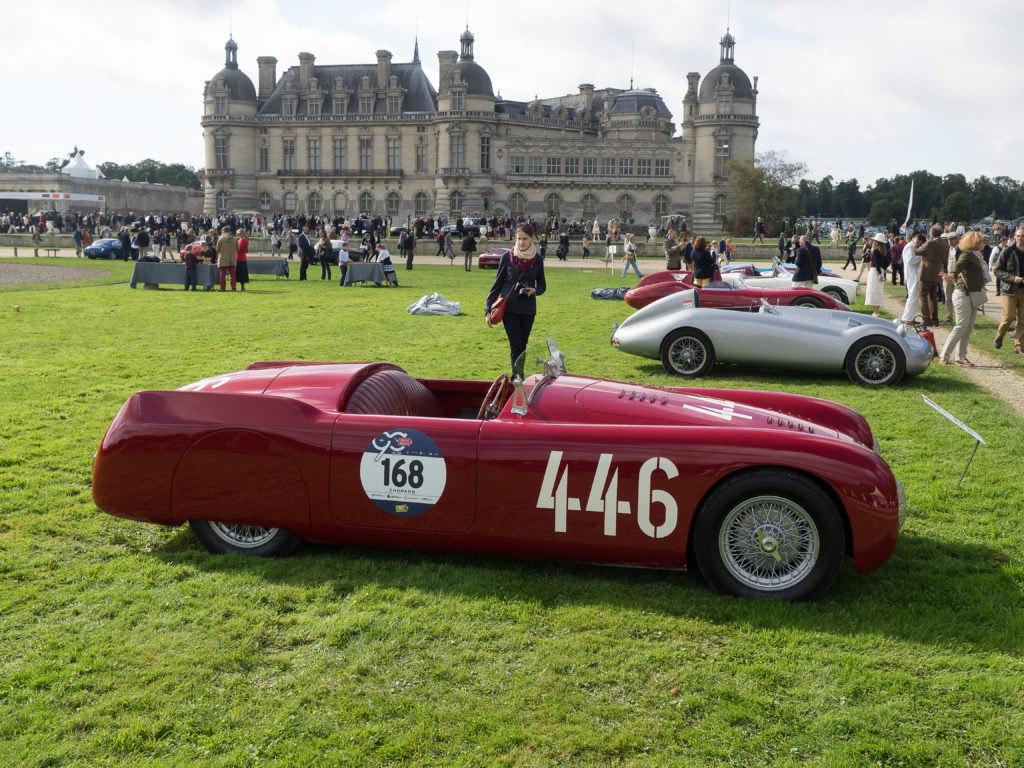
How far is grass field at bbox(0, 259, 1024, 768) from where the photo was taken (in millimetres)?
3871

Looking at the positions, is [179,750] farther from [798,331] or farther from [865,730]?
[798,331]

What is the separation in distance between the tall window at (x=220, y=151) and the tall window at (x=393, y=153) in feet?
59.7

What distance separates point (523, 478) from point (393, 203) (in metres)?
94.5

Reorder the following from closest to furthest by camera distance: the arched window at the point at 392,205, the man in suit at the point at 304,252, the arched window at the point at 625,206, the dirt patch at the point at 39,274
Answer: the dirt patch at the point at 39,274, the man in suit at the point at 304,252, the arched window at the point at 625,206, the arched window at the point at 392,205

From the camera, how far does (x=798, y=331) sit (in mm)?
12414

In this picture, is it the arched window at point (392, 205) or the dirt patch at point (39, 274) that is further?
the arched window at point (392, 205)

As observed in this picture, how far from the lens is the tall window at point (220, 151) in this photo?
9862 cm

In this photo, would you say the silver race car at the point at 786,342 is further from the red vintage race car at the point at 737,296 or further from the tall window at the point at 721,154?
the tall window at the point at 721,154

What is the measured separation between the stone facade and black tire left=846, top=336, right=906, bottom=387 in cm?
8260

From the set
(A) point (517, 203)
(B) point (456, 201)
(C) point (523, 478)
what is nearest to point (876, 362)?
(C) point (523, 478)

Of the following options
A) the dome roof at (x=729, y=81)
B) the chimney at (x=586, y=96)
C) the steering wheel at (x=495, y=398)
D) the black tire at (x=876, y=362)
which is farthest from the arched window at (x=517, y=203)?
the steering wheel at (x=495, y=398)

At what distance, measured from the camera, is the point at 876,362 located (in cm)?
1220

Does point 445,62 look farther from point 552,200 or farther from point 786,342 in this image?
point 786,342

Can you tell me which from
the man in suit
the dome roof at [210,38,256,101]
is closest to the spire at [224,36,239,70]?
the dome roof at [210,38,256,101]
